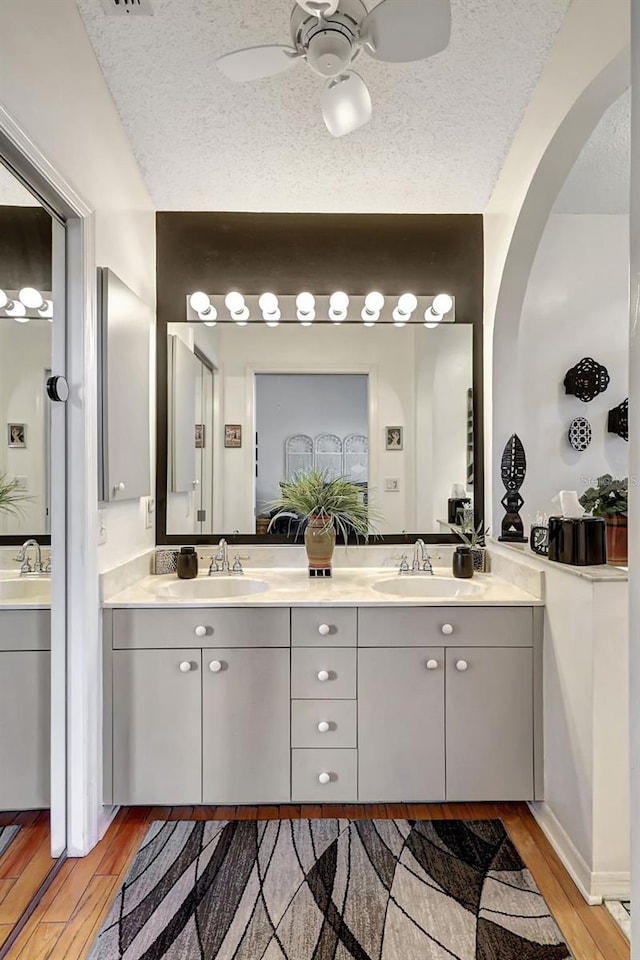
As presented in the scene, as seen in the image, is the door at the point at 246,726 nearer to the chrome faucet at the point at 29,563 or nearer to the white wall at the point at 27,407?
the chrome faucet at the point at 29,563

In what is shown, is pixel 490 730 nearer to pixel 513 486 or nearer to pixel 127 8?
pixel 513 486

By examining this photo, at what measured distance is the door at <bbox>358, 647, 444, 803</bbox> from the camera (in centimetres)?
215

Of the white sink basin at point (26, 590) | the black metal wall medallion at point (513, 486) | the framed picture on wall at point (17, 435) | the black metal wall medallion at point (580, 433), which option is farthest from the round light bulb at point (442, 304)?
the white sink basin at point (26, 590)

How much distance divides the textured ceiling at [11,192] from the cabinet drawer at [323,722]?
1826 mm

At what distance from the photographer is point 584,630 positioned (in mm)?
1822

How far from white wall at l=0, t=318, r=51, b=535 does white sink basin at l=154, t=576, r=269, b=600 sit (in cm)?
86

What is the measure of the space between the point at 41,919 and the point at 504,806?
5.22 feet

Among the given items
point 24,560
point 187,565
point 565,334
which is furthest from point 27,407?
point 565,334

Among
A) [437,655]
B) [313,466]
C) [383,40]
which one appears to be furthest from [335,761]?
[383,40]

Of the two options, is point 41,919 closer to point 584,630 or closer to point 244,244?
point 584,630

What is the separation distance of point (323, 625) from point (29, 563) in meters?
1.02

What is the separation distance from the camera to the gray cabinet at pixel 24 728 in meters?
1.63

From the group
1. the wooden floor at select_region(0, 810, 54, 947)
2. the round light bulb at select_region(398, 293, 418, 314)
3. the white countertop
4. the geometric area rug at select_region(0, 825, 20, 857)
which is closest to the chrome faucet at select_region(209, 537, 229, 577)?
the white countertop

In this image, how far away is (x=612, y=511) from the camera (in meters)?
1.98
